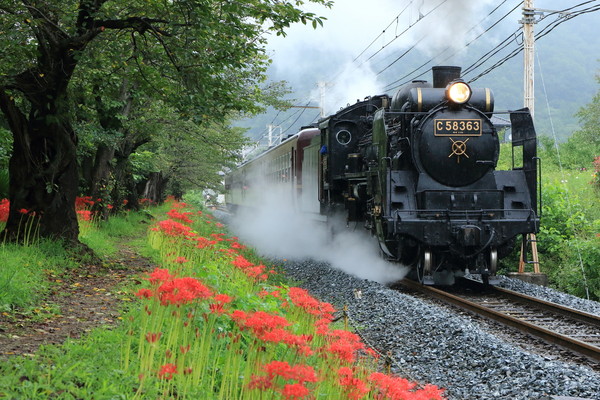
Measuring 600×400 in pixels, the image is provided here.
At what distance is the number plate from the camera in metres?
9.90

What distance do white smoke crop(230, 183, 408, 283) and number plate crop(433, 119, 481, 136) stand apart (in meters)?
2.96

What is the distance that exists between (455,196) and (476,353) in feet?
13.5

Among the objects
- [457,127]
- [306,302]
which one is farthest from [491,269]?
[306,302]

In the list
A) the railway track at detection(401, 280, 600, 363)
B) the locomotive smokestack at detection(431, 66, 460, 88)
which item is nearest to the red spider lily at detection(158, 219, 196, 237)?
the railway track at detection(401, 280, 600, 363)

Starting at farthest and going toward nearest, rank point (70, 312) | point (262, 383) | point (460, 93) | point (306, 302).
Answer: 1. point (460, 93)
2. point (70, 312)
3. point (306, 302)
4. point (262, 383)

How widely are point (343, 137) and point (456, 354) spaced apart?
26.1 ft

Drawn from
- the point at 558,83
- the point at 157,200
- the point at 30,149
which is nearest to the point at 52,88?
the point at 30,149

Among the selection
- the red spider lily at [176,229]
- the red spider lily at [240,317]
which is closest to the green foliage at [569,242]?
the red spider lily at [176,229]

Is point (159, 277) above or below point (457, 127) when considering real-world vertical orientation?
below

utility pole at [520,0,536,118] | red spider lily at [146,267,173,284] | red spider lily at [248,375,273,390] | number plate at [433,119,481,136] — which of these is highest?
utility pole at [520,0,536,118]

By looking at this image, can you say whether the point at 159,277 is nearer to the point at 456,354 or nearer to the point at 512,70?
the point at 456,354

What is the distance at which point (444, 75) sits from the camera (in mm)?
10625

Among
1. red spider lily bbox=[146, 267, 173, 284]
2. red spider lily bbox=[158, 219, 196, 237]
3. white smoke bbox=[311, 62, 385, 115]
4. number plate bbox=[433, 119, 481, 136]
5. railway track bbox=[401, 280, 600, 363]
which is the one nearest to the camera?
red spider lily bbox=[146, 267, 173, 284]

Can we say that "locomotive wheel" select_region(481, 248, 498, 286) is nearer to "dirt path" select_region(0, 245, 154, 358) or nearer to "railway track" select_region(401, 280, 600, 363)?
"railway track" select_region(401, 280, 600, 363)
